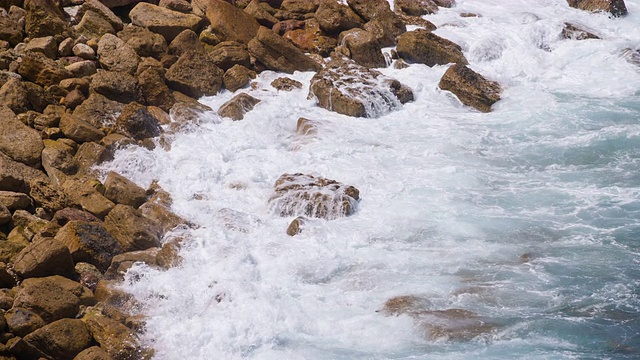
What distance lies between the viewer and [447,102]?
49.6ft

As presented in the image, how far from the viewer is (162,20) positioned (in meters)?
15.6

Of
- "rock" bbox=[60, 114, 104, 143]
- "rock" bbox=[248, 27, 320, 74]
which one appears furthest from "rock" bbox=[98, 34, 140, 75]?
"rock" bbox=[248, 27, 320, 74]

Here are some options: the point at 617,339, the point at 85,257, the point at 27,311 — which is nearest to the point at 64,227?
the point at 85,257

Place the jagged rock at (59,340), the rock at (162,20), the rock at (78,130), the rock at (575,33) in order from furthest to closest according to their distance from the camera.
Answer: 1. the rock at (575,33)
2. the rock at (162,20)
3. the rock at (78,130)
4. the jagged rock at (59,340)

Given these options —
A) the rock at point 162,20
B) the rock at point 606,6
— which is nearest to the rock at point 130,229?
the rock at point 162,20

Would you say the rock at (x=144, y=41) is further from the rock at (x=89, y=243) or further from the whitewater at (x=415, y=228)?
the rock at (x=89, y=243)

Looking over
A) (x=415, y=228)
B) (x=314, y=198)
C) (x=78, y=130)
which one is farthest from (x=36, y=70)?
(x=415, y=228)

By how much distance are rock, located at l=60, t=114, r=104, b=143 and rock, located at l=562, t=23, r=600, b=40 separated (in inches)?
479

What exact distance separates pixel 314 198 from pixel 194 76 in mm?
5004

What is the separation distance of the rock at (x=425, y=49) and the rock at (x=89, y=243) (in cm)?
932

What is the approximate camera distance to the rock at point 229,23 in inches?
637

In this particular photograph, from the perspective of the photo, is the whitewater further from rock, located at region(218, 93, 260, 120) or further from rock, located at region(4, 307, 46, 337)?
rock, located at region(4, 307, 46, 337)

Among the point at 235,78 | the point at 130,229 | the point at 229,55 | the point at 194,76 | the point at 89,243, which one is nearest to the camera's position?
the point at 89,243

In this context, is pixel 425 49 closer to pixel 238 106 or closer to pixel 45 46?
pixel 238 106
